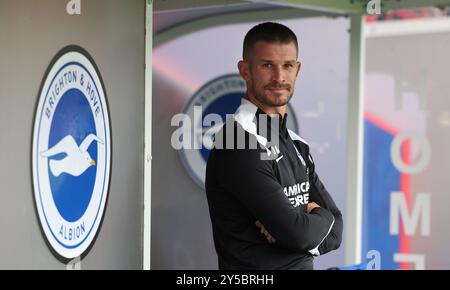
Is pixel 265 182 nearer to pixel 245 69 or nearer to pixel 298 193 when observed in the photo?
pixel 298 193

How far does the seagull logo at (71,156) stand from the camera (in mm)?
2711

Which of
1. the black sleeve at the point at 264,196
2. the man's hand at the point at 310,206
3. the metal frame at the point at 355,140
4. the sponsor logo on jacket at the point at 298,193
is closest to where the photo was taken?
the black sleeve at the point at 264,196

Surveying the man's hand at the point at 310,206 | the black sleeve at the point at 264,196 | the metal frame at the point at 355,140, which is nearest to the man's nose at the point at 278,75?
the black sleeve at the point at 264,196

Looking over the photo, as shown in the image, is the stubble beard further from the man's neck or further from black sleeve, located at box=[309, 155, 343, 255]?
black sleeve, located at box=[309, 155, 343, 255]

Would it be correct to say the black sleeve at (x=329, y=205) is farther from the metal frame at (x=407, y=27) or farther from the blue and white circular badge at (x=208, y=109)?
the metal frame at (x=407, y=27)

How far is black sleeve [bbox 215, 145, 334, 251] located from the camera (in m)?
2.40

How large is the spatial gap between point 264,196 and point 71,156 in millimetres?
822

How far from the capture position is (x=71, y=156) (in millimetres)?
2809

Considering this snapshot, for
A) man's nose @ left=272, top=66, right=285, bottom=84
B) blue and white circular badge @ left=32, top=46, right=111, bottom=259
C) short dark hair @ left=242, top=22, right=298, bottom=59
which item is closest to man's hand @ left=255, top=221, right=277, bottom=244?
man's nose @ left=272, top=66, right=285, bottom=84

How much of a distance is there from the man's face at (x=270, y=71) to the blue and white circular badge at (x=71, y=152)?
64 centimetres

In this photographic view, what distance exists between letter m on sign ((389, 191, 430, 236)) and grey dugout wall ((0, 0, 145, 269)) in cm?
227

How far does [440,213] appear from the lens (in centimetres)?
484

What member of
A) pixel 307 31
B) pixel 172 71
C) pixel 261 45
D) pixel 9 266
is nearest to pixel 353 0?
pixel 307 31

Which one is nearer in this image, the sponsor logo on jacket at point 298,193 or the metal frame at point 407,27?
the sponsor logo on jacket at point 298,193
